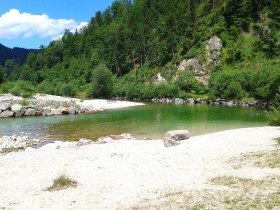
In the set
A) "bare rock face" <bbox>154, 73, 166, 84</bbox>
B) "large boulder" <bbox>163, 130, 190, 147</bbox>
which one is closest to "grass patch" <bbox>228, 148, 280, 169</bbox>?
"large boulder" <bbox>163, 130, 190, 147</bbox>

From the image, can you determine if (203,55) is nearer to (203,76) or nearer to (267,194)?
(203,76)

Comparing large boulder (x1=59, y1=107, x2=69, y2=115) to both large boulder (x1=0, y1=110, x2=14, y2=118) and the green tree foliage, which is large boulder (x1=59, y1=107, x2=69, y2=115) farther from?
the green tree foliage

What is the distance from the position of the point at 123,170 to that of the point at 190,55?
373 feet

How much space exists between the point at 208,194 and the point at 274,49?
10508cm

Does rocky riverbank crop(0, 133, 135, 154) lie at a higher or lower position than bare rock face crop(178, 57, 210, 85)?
lower

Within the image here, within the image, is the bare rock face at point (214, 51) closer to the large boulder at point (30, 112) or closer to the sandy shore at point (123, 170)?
the large boulder at point (30, 112)

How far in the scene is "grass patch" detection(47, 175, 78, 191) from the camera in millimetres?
19342

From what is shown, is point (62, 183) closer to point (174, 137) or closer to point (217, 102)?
point (174, 137)

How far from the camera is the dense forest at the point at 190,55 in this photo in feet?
341

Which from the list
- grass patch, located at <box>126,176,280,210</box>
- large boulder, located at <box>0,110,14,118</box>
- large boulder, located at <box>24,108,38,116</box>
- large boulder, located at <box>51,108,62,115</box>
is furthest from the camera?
large boulder, located at <box>51,108,62,115</box>

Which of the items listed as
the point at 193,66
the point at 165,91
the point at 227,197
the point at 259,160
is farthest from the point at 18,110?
the point at 193,66

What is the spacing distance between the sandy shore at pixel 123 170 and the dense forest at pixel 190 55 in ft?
192

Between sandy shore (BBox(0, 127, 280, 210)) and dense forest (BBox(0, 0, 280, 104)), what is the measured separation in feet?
192

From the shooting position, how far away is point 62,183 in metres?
19.7
